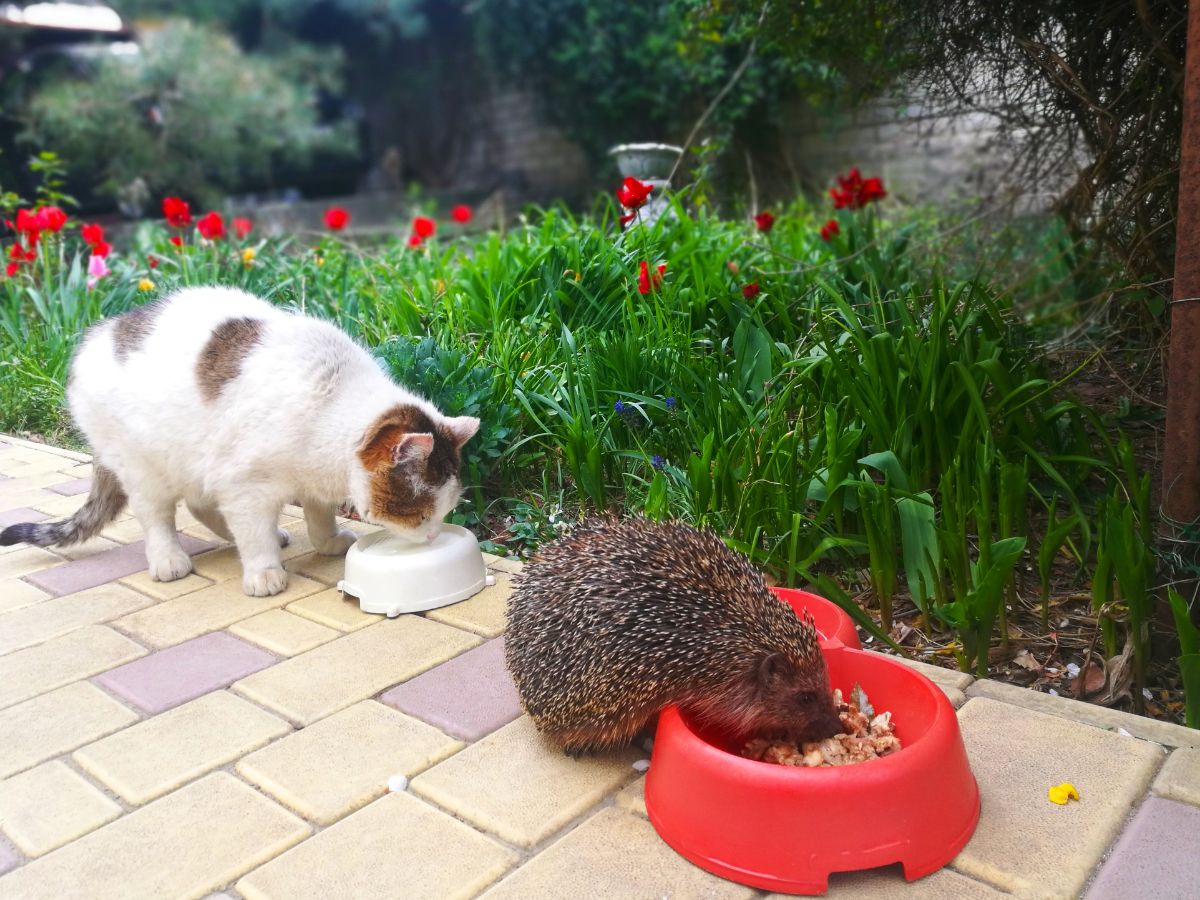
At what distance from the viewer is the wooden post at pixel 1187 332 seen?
2.49m

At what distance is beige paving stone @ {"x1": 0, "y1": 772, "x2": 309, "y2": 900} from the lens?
6.68 ft

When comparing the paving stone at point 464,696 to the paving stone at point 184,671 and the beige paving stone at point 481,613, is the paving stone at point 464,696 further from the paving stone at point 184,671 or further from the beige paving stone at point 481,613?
the paving stone at point 184,671

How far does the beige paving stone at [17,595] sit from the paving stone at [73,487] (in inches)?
53.9

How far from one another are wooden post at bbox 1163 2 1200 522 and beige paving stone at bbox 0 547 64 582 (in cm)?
416

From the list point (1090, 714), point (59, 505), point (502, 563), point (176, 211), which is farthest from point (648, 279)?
point (176, 211)

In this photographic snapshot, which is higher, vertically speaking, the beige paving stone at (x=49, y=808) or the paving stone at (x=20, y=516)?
the beige paving stone at (x=49, y=808)

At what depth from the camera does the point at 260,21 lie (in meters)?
17.4

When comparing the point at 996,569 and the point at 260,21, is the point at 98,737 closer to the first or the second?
the point at 996,569

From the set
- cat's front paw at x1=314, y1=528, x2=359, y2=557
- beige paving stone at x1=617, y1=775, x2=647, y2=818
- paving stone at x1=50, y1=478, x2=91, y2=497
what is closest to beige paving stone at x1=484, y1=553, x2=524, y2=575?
cat's front paw at x1=314, y1=528, x2=359, y2=557

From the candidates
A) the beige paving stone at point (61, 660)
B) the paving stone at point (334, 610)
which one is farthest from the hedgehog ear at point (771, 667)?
the beige paving stone at point (61, 660)

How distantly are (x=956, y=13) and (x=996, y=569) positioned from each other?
10.1 ft

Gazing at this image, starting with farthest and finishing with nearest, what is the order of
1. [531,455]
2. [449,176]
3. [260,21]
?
[449,176] < [260,21] < [531,455]

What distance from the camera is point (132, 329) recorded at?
372 cm

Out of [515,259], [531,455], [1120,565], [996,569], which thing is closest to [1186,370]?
→ [1120,565]
